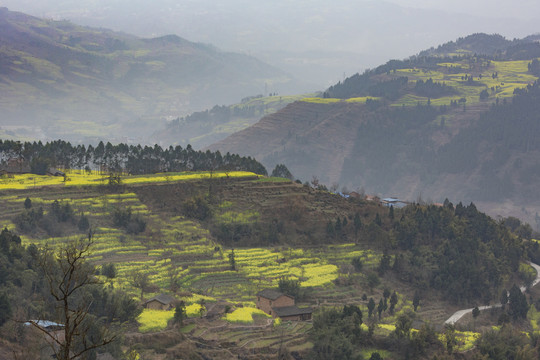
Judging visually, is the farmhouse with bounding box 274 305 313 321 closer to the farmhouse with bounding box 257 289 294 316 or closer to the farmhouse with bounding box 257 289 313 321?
the farmhouse with bounding box 257 289 313 321

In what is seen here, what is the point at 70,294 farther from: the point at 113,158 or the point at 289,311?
the point at 113,158

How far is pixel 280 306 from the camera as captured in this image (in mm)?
55719

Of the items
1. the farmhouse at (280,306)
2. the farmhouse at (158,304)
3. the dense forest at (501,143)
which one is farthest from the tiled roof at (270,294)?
the dense forest at (501,143)

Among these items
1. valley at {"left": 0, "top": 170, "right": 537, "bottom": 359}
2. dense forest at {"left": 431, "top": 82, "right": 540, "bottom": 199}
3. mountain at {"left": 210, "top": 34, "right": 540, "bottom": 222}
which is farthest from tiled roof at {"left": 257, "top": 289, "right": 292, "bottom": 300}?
dense forest at {"left": 431, "top": 82, "right": 540, "bottom": 199}

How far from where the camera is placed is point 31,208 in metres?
64.1

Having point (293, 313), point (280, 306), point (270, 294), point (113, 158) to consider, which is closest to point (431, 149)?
point (113, 158)

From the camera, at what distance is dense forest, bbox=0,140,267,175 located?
7956 cm

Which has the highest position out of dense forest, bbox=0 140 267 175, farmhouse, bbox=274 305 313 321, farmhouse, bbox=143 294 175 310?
dense forest, bbox=0 140 267 175

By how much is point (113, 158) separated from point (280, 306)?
40964mm

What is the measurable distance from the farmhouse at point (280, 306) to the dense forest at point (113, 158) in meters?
31.2

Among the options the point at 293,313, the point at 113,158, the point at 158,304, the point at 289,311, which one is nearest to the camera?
the point at 158,304

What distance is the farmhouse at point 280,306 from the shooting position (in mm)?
53969

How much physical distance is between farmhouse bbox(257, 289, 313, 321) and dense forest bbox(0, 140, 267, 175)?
31199mm

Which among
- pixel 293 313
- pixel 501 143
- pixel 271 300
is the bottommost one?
pixel 293 313
